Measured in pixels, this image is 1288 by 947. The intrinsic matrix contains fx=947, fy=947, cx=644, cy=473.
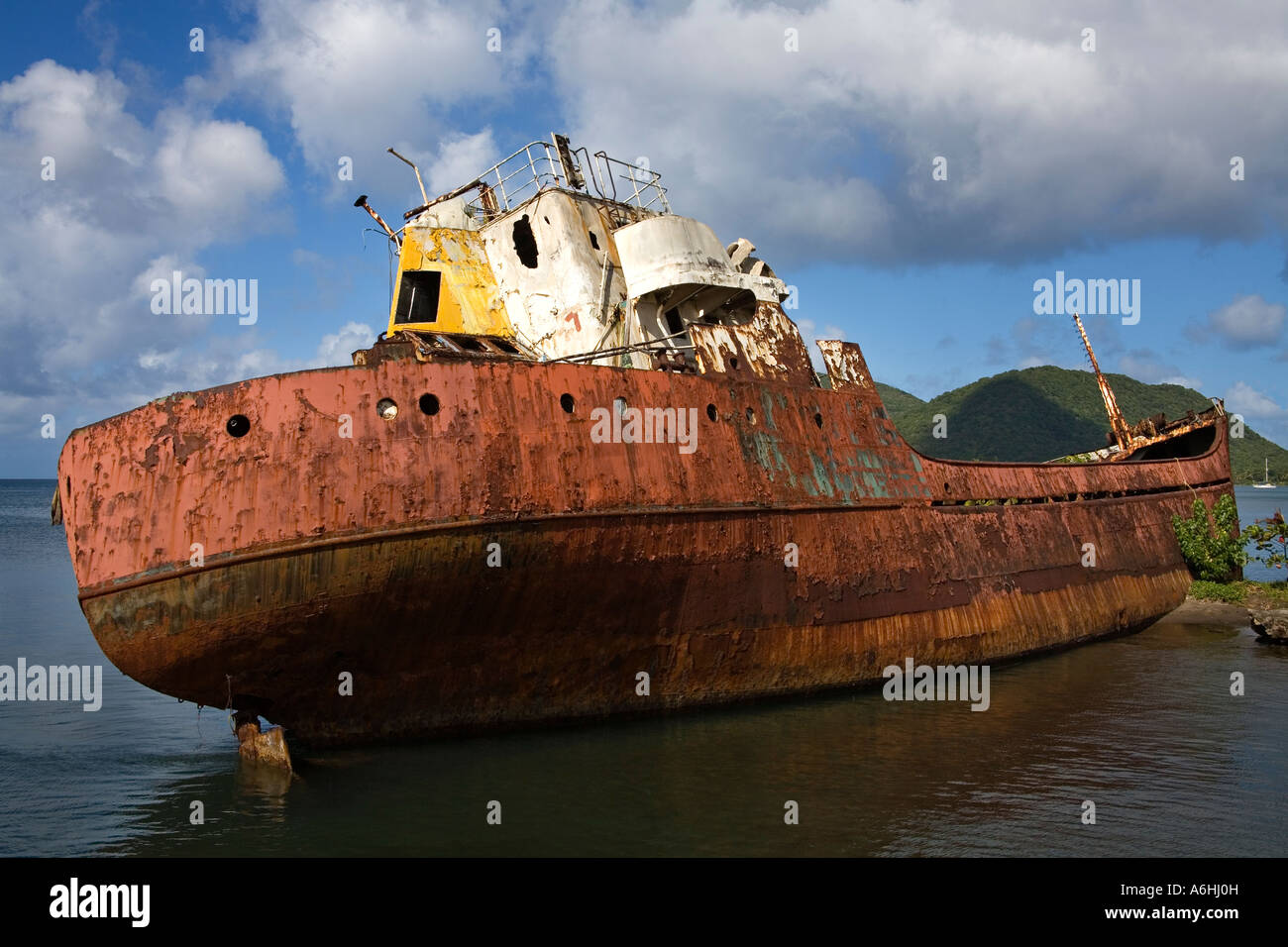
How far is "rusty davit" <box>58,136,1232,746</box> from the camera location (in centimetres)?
775

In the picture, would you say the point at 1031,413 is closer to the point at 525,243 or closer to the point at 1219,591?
the point at 1219,591

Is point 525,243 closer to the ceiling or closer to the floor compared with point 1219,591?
closer to the ceiling

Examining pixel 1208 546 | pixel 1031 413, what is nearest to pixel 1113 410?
pixel 1208 546

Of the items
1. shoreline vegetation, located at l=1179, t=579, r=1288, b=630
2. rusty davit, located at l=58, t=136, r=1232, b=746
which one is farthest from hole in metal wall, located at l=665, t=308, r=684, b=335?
shoreline vegetation, located at l=1179, t=579, r=1288, b=630

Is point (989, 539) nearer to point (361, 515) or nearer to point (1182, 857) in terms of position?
point (1182, 857)

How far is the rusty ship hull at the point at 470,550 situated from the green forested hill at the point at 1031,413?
2708 inches

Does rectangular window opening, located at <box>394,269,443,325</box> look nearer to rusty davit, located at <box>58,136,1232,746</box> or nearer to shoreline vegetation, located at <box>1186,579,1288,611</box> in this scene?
rusty davit, located at <box>58,136,1232,746</box>

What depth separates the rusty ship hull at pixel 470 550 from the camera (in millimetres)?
7723

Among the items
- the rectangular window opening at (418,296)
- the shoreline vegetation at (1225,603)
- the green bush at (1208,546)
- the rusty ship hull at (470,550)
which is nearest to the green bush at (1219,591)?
the shoreline vegetation at (1225,603)

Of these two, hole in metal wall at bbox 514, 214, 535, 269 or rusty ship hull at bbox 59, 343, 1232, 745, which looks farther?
hole in metal wall at bbox 514, 214, 535, 269

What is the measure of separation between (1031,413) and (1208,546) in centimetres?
7781

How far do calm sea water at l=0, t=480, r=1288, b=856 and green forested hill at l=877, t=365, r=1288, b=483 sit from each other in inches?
2701

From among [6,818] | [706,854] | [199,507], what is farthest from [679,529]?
[6,818]

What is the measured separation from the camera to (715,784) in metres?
8.01
